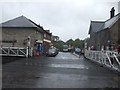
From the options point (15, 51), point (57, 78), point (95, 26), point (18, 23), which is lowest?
point (57, 78)

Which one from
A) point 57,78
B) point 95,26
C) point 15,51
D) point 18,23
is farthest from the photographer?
point 95,26

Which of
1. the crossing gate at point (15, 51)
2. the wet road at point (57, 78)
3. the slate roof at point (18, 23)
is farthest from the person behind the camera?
the slate roof at point (18, 23)

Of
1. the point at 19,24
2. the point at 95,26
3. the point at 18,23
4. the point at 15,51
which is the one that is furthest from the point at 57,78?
the point at 95,26

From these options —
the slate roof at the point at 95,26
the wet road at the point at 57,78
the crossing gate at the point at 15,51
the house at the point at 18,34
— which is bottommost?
the wet road at the point at 57,78

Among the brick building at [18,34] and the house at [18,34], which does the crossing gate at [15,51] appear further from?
the brick building at [18,34]

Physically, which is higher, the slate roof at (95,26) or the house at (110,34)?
the slate roof at (95,26)

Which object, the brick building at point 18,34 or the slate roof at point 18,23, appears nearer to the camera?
the brick building at point 18,34

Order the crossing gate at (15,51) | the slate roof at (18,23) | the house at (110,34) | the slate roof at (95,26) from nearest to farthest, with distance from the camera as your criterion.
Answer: the crossing gate at (15,51)
the slate roof at (18,23)
the house at (110,34)
the slate roof at (95,26)

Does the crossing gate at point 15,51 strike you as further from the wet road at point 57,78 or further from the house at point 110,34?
the house at point 110,34

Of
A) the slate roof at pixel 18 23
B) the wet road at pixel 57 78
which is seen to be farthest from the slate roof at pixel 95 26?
the wet road at pixel 57 78

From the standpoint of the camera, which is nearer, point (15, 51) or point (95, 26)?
point (15, 51)

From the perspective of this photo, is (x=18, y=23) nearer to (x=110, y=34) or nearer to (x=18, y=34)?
(x=18, y=34)

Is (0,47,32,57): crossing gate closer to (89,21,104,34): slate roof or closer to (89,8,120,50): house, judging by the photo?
(89,8,120,50): house

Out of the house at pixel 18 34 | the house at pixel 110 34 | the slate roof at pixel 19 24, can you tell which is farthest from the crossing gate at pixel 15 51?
the house at pixel 110 34
